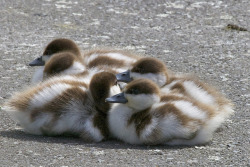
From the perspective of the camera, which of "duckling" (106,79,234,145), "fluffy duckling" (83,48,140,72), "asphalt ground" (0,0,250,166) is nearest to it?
"asphalt ground" (0,0,250,166)

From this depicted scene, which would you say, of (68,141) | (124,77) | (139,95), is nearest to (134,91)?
(139,95)

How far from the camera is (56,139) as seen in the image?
4.61 m

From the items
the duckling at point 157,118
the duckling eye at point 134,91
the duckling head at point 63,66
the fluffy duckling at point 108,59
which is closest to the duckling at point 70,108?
the duckling at point 157,118

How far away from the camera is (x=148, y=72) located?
4879 millimetres

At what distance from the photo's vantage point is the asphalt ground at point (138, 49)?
165 inches

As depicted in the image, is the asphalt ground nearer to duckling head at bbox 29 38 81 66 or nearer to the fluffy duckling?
duckling head at bbox 29 38 81 66

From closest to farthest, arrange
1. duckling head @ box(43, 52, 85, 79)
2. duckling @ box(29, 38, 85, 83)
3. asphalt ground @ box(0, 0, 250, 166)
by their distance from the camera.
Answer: asphalt ground @ box(0, 0, 250, 166), duckling head @ box(43, 52, 85, 79), duckling @ box(29, 38, 85, 83)

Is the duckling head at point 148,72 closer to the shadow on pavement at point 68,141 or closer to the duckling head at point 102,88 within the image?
the duckling head at point 102,88

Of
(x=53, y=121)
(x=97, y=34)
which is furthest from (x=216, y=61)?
(x=53, y=121)

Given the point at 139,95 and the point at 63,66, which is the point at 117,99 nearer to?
the point at 139,95

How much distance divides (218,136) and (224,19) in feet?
10.5

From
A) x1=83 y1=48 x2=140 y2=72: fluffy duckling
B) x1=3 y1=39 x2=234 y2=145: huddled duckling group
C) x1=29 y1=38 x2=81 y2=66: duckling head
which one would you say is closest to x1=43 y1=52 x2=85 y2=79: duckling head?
x1=3 y1=39 x2=234 y2=145: huddled duckling group

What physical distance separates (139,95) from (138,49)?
2380mm

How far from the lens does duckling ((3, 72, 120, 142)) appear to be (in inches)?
181
